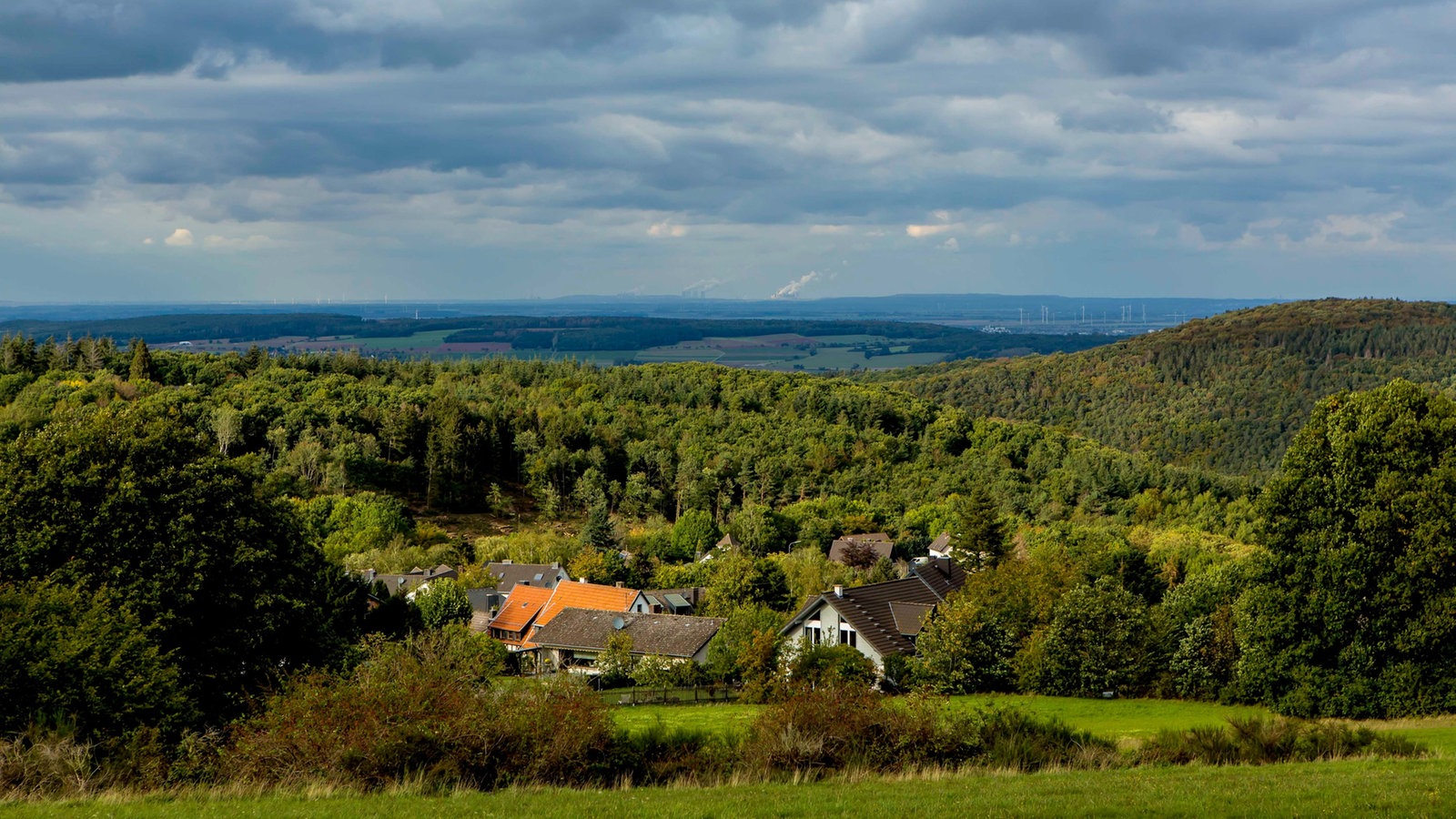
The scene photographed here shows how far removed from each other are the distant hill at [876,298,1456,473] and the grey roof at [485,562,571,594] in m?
102

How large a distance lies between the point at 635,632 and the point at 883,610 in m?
9.47

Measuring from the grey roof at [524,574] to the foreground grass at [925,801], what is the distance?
4320 centimetres

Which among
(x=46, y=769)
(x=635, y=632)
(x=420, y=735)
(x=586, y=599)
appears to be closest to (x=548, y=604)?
(x=586, y=599)

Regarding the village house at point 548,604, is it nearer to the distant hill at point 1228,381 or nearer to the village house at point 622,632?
the village house at point 622,632

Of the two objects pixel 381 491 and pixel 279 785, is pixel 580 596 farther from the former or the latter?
pixel 279 785

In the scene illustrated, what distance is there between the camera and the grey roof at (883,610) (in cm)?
3947

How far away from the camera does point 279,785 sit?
574 inches

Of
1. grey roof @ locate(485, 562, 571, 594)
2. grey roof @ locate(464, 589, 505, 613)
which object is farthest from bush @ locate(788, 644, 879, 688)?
grey roof @ locate(485, 562, 571, 594)

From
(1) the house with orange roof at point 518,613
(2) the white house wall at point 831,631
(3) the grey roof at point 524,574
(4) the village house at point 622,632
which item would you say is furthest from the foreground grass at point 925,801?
(3) the grey roof at point 524,574

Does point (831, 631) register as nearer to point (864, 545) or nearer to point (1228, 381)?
point (864, 545)

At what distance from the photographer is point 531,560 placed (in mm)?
63938

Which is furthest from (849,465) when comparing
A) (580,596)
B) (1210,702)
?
(1210,702)

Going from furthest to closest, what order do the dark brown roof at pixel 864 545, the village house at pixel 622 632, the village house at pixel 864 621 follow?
the dark brown roof at pixel 864 545
the village house at pixel 622 632
the village house at pixel 864 621

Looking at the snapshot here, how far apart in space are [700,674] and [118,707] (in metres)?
23.7
